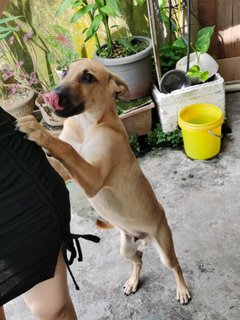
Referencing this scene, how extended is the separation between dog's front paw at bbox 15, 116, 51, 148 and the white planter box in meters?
2.25

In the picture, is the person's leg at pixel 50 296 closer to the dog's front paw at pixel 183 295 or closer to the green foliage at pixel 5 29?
the dog's front paw at pixel 183 295

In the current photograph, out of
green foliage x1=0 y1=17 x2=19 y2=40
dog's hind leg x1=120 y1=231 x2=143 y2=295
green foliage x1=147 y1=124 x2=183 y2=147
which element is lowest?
green foliage x1=147 y1=124 x2=183 y2=147

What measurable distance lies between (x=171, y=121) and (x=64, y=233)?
2.43m

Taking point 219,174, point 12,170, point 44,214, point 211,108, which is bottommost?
point 219,174

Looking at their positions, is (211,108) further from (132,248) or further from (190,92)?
(132,248)

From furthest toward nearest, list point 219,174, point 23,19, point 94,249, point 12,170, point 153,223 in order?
1. point 23,19
2. point 219,174
3. point 94,249
4. point 153,223
5. point 12,170

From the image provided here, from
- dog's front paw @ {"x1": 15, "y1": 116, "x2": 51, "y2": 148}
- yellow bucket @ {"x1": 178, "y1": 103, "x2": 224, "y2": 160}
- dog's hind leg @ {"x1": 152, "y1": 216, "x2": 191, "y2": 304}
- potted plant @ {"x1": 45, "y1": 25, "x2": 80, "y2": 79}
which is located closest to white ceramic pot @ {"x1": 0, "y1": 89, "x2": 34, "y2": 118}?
potted plant @ {"x1": 45, "y1": 25, "x2": 80, "y2": 79}

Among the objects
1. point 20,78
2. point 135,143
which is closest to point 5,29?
point 20,78

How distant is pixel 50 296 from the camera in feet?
4.91

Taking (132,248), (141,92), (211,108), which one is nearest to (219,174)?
(211,108)

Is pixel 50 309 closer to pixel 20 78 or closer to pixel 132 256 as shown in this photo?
pixel 132 256

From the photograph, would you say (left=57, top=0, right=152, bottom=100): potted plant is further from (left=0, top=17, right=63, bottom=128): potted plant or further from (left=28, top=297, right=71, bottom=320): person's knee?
(left=28, top=297, right=71, bottom=320): person's knee

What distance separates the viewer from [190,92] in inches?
141

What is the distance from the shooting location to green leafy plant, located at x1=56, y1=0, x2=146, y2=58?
340 cm
